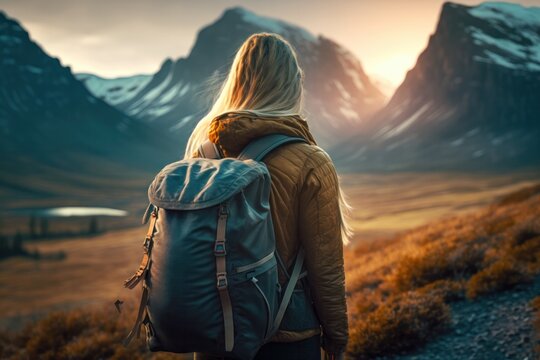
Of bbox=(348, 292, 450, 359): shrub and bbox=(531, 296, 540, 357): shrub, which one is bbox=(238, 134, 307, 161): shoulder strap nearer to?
bbox=(531, 296, 540, 357): shrub

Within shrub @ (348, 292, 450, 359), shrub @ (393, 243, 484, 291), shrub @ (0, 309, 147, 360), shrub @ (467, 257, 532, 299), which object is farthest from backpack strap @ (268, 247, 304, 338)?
shrub @ (393, 243, 484, 291)

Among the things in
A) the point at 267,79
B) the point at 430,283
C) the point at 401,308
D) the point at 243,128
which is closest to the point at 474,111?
the point at 430,283

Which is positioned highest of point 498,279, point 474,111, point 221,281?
point 474,111

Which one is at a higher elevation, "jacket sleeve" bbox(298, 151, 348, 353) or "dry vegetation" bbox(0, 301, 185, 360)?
"jacket sleeve" bbox(298, 151, 348, 353)

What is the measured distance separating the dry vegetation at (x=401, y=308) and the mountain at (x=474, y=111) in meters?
130

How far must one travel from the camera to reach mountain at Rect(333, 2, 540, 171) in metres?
143

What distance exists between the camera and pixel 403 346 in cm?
513

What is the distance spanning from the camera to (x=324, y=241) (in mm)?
2080

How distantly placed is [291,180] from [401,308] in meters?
4.16

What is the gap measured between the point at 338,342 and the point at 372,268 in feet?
24.9

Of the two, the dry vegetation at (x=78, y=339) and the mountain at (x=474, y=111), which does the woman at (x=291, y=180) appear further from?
the mountain at (x=474, y=111)

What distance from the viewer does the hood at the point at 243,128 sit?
195 cm

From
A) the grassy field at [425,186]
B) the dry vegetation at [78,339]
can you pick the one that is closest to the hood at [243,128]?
the dry vegetation at [78,339]

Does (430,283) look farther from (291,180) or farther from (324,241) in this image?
(291,180)
